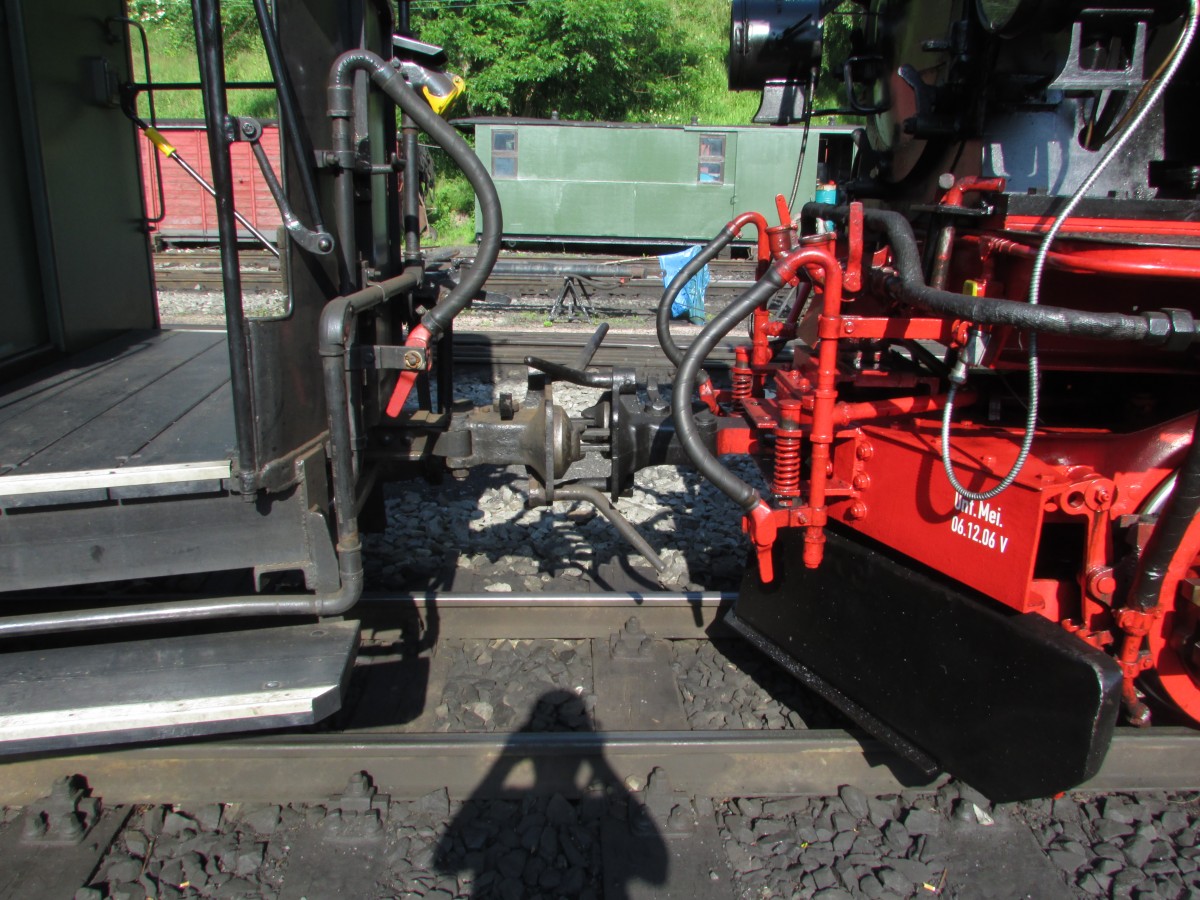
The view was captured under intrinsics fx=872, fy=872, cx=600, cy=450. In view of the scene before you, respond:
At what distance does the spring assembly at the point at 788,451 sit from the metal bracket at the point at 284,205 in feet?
4.72

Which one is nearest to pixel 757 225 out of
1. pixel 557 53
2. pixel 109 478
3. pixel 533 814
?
pixel 533 814

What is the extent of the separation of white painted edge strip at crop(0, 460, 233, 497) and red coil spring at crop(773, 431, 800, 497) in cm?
165

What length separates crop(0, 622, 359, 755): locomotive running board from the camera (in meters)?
2.35

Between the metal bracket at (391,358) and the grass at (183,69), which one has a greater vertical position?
the grass at (183,69)

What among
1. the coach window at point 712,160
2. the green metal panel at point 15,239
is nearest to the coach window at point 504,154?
the coach window at point 712,160

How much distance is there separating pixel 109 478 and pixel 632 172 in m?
19.1

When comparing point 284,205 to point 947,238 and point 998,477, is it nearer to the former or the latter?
point 947,238

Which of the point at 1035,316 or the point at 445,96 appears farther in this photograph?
the point at 445,96

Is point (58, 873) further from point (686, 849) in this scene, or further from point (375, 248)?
point (375, 248)

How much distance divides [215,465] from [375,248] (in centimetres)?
117

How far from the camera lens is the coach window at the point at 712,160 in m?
20.3

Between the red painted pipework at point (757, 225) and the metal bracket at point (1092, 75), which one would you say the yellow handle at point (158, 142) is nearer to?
the red painted pipework at point (757, 225)

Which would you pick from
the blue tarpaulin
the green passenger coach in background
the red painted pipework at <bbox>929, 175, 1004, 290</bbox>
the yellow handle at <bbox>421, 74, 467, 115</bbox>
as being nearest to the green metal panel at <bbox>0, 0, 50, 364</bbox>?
the yellow handle at <bbox>421, 74, 467, 115</bbox>

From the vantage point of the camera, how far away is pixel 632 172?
2038cm
